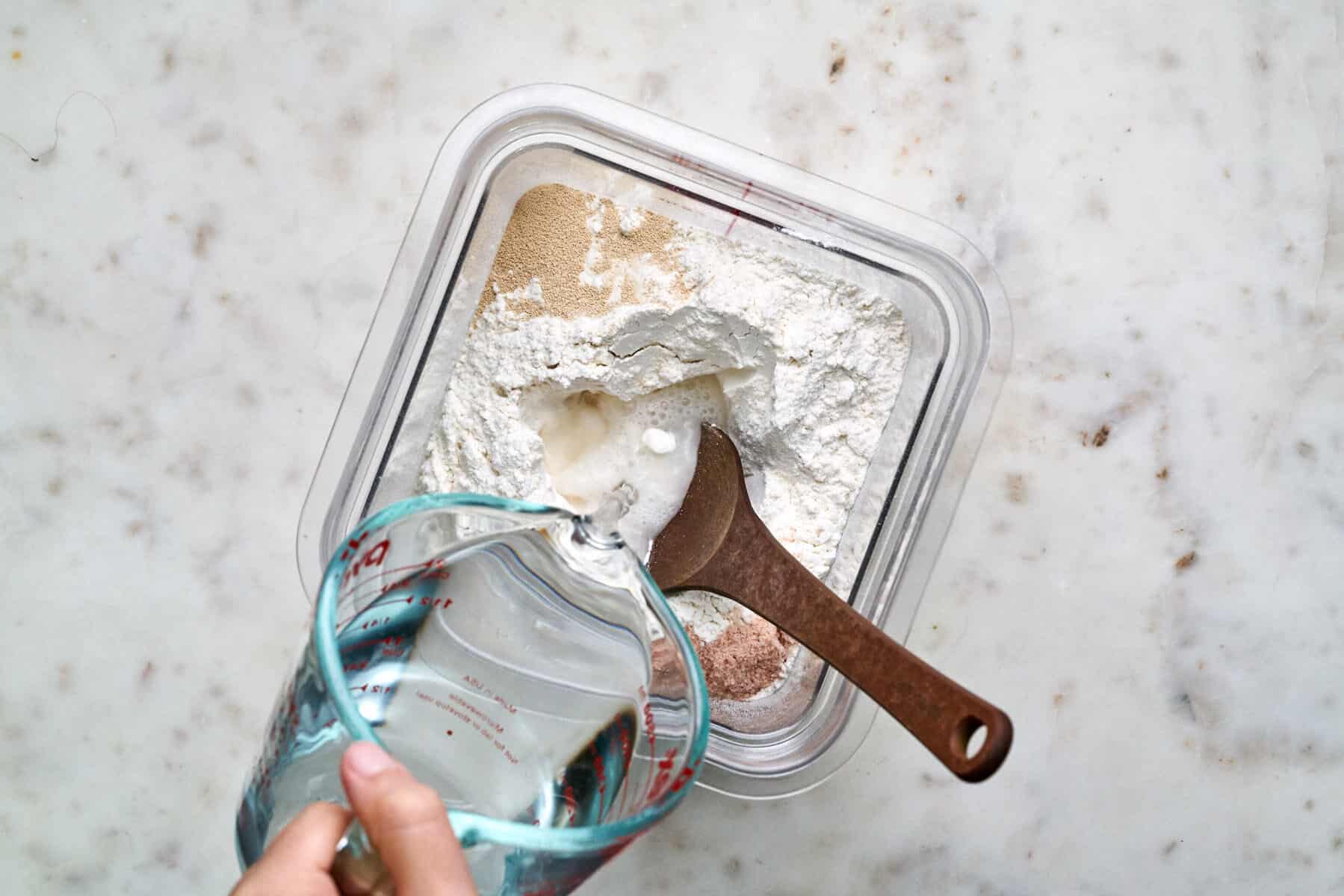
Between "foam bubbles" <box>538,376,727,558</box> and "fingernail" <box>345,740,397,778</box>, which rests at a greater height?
"foam bubbles" <box>538,376,727,558</box>

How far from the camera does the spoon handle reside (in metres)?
0.51

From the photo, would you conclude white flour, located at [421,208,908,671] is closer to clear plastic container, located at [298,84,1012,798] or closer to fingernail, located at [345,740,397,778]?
clear plastic container, located at [298,84,1012,798]

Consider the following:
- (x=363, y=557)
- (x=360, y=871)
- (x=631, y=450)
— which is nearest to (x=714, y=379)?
(x=631, y=450)

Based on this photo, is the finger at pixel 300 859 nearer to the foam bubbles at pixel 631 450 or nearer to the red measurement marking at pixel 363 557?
the red measurement marking at pixel 363 557

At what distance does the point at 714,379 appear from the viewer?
725 millimetres

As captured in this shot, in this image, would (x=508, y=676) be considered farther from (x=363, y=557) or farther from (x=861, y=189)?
(x=861, y=189)

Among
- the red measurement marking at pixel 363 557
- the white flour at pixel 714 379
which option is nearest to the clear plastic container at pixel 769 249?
the white flour at pixel 714 379

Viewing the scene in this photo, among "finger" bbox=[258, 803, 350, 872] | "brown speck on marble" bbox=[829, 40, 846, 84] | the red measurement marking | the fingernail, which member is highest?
"brown speck on marble" bbox=[829, 40, 846, 84]

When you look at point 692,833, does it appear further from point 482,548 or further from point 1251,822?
point 1251,822

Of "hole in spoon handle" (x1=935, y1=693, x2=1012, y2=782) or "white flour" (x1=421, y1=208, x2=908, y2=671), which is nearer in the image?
"hole in spoon handle" (x1=935, y1=693, x2=1012, y2=782)

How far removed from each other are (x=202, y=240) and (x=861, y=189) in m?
0.52

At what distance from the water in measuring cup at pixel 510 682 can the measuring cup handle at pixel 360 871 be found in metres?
0.15

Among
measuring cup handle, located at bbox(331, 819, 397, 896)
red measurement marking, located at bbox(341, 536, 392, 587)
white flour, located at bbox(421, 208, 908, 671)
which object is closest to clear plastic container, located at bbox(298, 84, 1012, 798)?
white flour, located at bbox(421, 208, 908, 671)

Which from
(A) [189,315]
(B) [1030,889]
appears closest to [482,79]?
(A) [189,315]
